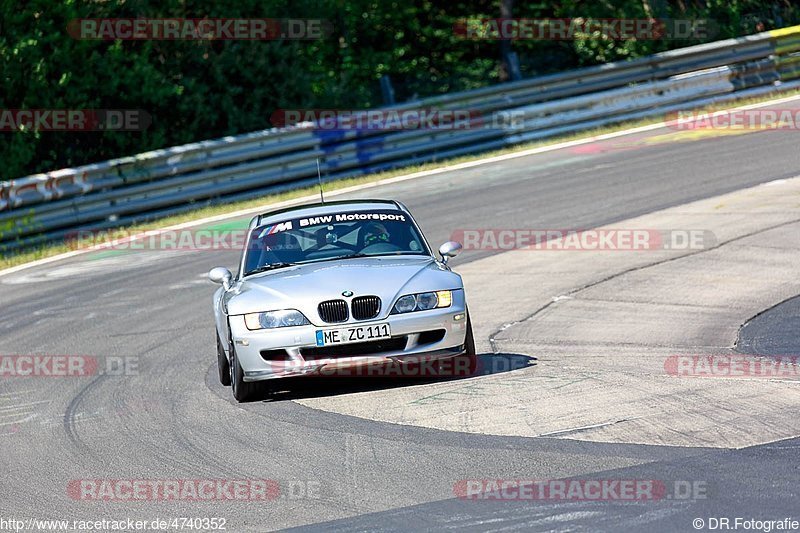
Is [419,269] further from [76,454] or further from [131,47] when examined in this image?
[131,47]

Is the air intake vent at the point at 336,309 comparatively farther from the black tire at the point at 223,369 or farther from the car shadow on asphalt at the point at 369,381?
the black tire at the point at 223,369

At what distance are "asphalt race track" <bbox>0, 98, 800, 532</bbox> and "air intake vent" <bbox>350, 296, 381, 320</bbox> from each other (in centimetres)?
62

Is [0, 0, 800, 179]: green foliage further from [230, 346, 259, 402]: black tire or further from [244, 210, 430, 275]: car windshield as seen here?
[230, 346, 259, 402]: black tire

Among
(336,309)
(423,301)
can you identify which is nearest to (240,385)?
(336,309)

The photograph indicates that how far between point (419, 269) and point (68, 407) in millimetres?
2937

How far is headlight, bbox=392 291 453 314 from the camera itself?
909cm

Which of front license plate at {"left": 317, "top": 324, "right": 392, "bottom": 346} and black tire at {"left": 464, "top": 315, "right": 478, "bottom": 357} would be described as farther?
black tire at {"left": 464, "top": 315, "right": 478, "bottom": 357}

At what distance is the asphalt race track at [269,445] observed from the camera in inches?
239

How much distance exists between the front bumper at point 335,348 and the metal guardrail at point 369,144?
10.7 meters

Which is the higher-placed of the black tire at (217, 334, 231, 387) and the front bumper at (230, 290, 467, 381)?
the front bumper at (230, 290, 467, 381)

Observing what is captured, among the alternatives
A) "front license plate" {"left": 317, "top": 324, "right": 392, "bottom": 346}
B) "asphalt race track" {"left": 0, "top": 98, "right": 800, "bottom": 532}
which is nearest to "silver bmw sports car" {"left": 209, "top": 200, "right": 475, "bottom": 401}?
"front license plate" {"left": 317, "top": 324, "right": 392, "bottom": 346}

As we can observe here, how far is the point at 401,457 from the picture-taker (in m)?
7.26

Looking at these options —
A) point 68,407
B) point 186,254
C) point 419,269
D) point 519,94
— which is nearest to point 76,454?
point 68,407

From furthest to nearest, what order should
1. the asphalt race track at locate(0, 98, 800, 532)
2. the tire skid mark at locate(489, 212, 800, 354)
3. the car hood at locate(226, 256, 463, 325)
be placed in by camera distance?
the tire skid mark at locate(489, 212, 800, 354) → the car hood at locate(226, 256, 463, 325) → the asphalt race track at locate(0, 98, 800, 532)
